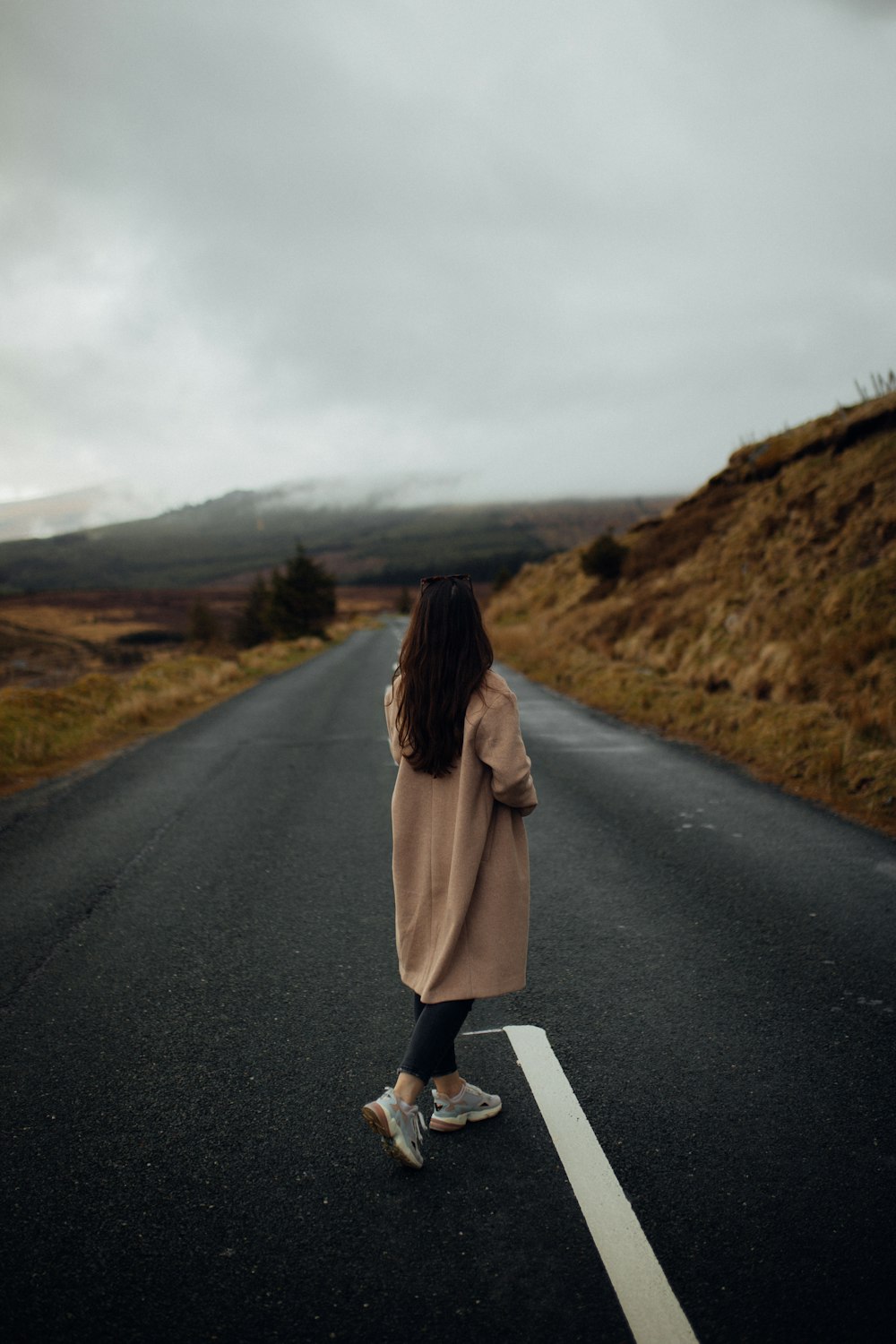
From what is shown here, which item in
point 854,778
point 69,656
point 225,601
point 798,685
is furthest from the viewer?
point 225,601

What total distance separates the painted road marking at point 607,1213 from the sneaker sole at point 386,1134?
530mm

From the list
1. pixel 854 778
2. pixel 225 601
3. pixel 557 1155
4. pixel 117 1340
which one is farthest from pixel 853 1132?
pixel 225 601

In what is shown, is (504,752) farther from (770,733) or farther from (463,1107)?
(770,733)

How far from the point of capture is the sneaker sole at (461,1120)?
271 centimetres

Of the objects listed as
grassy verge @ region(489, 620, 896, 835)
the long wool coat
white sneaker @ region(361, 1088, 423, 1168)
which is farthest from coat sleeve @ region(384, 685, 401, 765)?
grassy verge @ region(489, 620, 896, 835)

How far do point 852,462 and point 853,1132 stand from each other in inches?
656

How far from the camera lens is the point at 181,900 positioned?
497cm

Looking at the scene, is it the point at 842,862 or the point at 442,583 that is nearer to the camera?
the point at 442,583

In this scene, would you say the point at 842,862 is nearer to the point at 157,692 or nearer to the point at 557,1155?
the point at 557,1155

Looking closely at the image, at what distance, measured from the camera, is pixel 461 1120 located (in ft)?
8.96

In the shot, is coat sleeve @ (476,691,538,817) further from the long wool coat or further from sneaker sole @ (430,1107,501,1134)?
sneaker sole @ (430,1107,501,1134)

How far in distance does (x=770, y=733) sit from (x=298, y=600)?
40.2 meters

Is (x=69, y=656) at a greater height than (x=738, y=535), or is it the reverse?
(x=738, y=535)

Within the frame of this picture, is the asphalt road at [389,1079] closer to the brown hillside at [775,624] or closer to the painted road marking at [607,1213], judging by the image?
the painted road marking at [607,1213]
